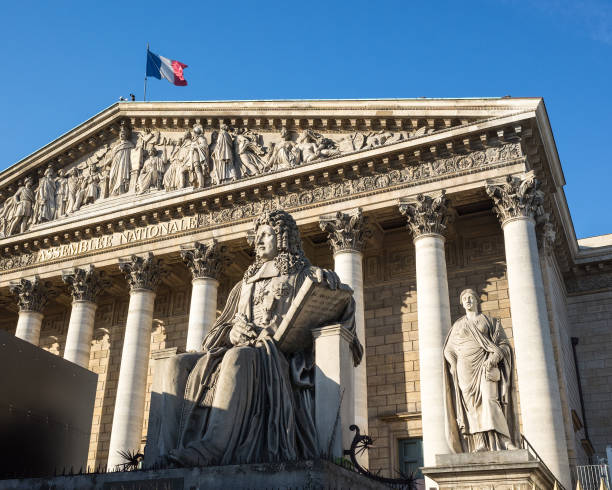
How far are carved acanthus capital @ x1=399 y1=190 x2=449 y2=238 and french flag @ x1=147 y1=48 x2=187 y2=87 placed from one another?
11.7 m

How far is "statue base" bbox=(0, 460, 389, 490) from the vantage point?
465 cm

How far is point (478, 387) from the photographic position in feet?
26.7

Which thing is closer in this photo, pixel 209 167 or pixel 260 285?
pixel 260 285

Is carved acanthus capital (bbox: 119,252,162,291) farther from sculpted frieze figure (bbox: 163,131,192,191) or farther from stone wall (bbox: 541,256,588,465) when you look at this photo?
stone wall (bbox: 541,256,588,465)

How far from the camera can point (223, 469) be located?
4.98 meters

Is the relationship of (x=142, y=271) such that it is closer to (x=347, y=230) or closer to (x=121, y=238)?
(x=121, y=238)

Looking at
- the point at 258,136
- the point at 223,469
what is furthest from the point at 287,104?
the point at 223,469

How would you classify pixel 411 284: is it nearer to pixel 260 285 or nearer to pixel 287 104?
pixel 287 104

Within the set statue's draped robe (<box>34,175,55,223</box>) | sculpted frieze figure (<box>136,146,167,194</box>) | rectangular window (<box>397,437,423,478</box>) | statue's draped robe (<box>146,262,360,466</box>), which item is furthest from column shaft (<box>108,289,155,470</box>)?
statue's draped robe (<box>146,262,360,466</box>)

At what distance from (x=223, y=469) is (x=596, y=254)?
2095cm

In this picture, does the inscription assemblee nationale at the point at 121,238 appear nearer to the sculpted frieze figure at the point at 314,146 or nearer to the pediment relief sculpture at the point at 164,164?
the pediment relief sculpture at the point at 164,164

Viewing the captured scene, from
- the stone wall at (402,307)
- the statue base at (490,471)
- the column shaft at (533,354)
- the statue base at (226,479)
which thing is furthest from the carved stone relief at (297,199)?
the statue base at (226,479)

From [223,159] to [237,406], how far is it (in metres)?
16.6

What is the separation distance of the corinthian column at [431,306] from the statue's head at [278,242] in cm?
962
